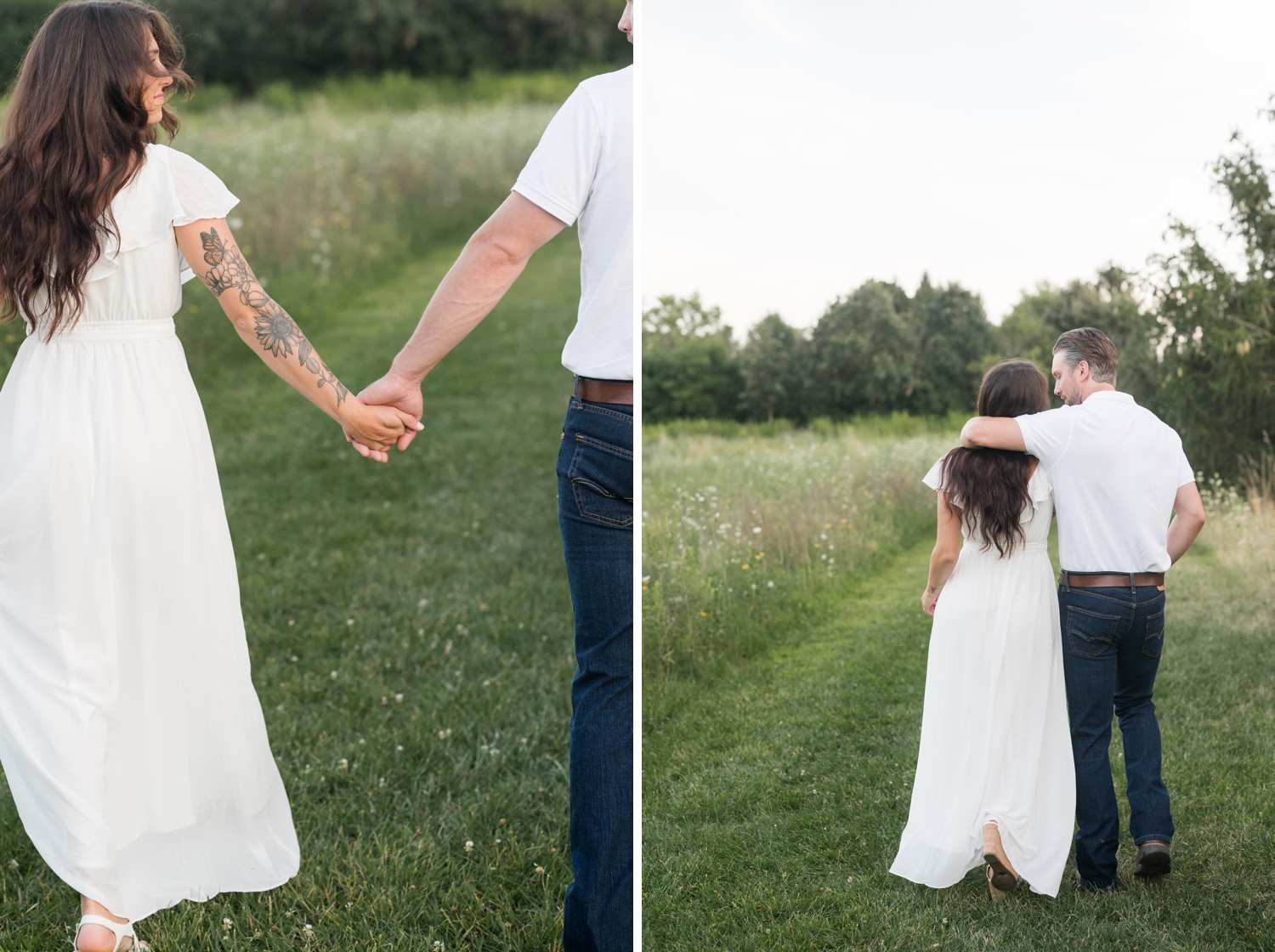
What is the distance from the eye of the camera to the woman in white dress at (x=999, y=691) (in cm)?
250

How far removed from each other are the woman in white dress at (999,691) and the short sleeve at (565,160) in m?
1.03

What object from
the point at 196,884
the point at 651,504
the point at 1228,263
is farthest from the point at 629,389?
the point at 196,884

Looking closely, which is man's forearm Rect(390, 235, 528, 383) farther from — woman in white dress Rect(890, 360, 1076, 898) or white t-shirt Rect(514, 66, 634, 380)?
woman in white dress Rect(890, 360, 1076, 898)

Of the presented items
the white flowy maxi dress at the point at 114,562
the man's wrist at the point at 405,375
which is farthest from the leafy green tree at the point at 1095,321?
the white flowy maxi dress at the point at 114,562

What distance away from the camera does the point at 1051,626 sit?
251 cm

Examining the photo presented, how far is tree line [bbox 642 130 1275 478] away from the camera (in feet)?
8.34

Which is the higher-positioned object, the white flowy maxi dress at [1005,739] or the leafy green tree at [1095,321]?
the leafy green tree at [1095,321]

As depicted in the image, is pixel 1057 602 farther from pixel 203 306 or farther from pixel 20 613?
pixel 203 306

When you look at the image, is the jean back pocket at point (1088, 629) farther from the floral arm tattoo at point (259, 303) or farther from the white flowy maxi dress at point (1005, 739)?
the floral arm tattoo at point (259, 303)

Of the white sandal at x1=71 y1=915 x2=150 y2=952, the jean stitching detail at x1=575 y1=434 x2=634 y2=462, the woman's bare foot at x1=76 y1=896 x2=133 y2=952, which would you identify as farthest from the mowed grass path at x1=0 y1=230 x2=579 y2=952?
the jean stitching detail at x1=575 y1=434 x2=634 y2=462

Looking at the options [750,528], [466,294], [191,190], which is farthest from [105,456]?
[750,528]

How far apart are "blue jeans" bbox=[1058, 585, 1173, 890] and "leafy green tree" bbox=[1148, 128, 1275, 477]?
0.39 meters

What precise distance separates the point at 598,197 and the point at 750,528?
90 centimetres

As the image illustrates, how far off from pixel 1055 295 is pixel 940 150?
1.41ft
